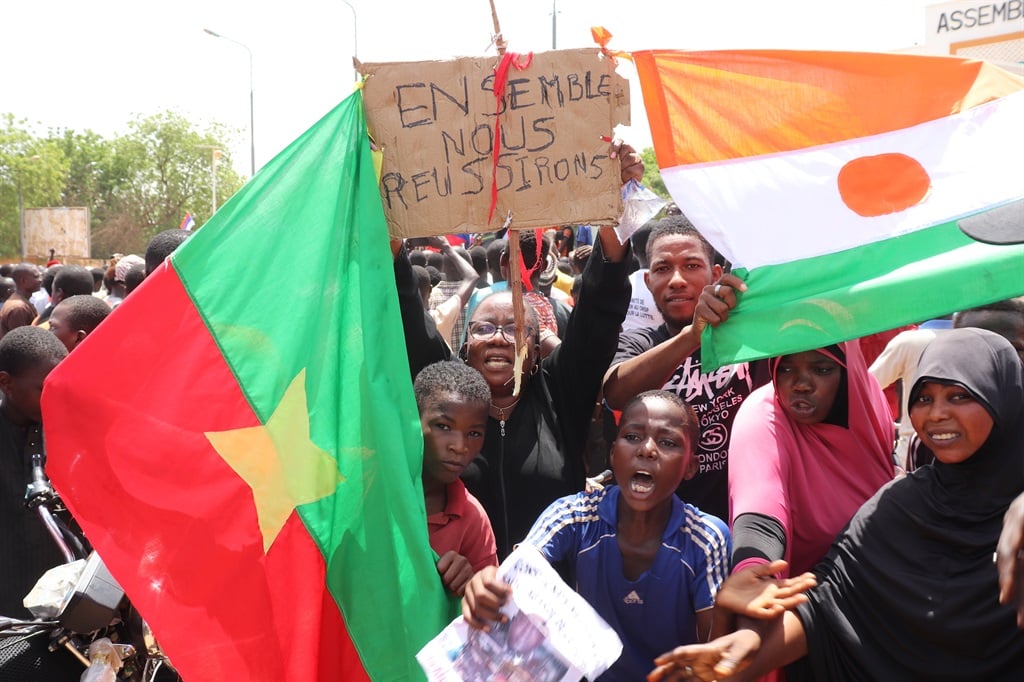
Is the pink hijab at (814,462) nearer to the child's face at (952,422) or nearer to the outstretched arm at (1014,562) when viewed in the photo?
the child's face at (952,422)

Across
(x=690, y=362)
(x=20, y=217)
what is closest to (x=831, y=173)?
(x=690, y=362)

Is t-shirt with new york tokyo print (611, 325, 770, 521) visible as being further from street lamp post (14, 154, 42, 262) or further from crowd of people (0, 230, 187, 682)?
street lamp post (14, 154, 42, 262)

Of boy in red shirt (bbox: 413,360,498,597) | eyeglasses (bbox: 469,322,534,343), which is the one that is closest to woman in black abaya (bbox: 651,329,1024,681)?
boy in red shirt (bbox: 413,360,498,597)

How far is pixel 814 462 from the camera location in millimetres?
3096

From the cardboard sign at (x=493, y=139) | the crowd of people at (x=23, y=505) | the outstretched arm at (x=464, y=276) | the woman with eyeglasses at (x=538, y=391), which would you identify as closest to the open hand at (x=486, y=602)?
the woman with eyeglasses at (x=538, y=391)

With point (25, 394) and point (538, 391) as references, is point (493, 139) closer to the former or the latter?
point (538, 391)

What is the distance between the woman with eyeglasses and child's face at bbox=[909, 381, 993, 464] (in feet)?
3.32

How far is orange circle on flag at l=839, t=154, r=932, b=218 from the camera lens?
3.20 m

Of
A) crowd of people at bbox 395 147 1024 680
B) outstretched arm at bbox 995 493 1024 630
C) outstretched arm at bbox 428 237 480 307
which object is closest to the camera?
outstretched arm at bbox 995 493 1024 630

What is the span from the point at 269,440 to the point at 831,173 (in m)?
1.92

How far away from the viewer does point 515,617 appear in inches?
102

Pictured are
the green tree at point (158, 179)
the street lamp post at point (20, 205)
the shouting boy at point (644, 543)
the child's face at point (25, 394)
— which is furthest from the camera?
the green tree at point (158, 179)

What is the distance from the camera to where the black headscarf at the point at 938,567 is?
266 centimetres

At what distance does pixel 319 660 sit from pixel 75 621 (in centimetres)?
75
